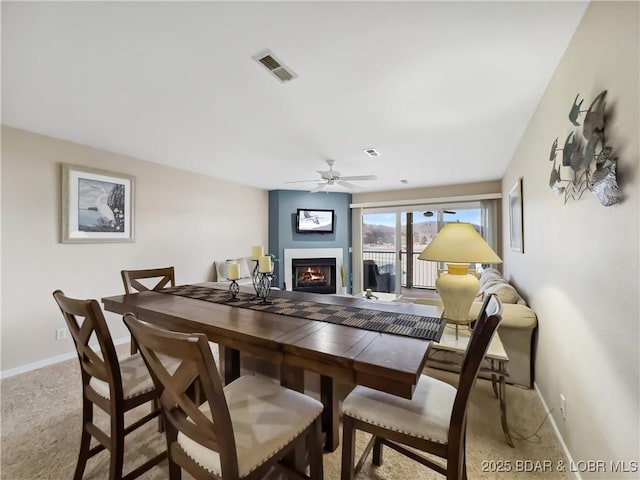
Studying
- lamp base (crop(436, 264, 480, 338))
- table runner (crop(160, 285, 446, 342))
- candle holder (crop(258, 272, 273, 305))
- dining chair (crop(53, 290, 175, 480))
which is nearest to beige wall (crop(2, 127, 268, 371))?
table runner (crop(160, 285, 446, 342))

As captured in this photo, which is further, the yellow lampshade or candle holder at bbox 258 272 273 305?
candle holder at bbox 258 272 273 305

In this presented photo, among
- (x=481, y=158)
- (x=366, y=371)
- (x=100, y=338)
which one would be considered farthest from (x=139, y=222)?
(x=481, y=158)

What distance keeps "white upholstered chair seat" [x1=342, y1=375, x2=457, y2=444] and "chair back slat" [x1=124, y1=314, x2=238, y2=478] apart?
1.82 feet

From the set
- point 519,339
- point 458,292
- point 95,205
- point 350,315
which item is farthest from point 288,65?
point 95,205

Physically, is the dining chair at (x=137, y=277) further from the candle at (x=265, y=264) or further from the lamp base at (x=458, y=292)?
the lamp base at (x=458, y=292)

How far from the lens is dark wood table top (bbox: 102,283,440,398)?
0.98 meters

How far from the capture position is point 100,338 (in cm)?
119

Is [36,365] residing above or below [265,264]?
below

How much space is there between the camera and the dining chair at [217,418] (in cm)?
85

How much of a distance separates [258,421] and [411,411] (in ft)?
2.12

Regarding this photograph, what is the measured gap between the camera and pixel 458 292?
189cm

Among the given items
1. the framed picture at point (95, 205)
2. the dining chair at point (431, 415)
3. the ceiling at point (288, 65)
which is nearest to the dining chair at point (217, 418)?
the dining chair at point (431, 415)

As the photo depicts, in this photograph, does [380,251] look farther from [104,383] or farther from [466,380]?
[104,383]

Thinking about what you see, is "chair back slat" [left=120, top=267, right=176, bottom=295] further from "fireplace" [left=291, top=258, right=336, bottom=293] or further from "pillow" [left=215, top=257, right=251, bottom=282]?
"fireplace" [left=291, top=258, right=336, bottom=293]
